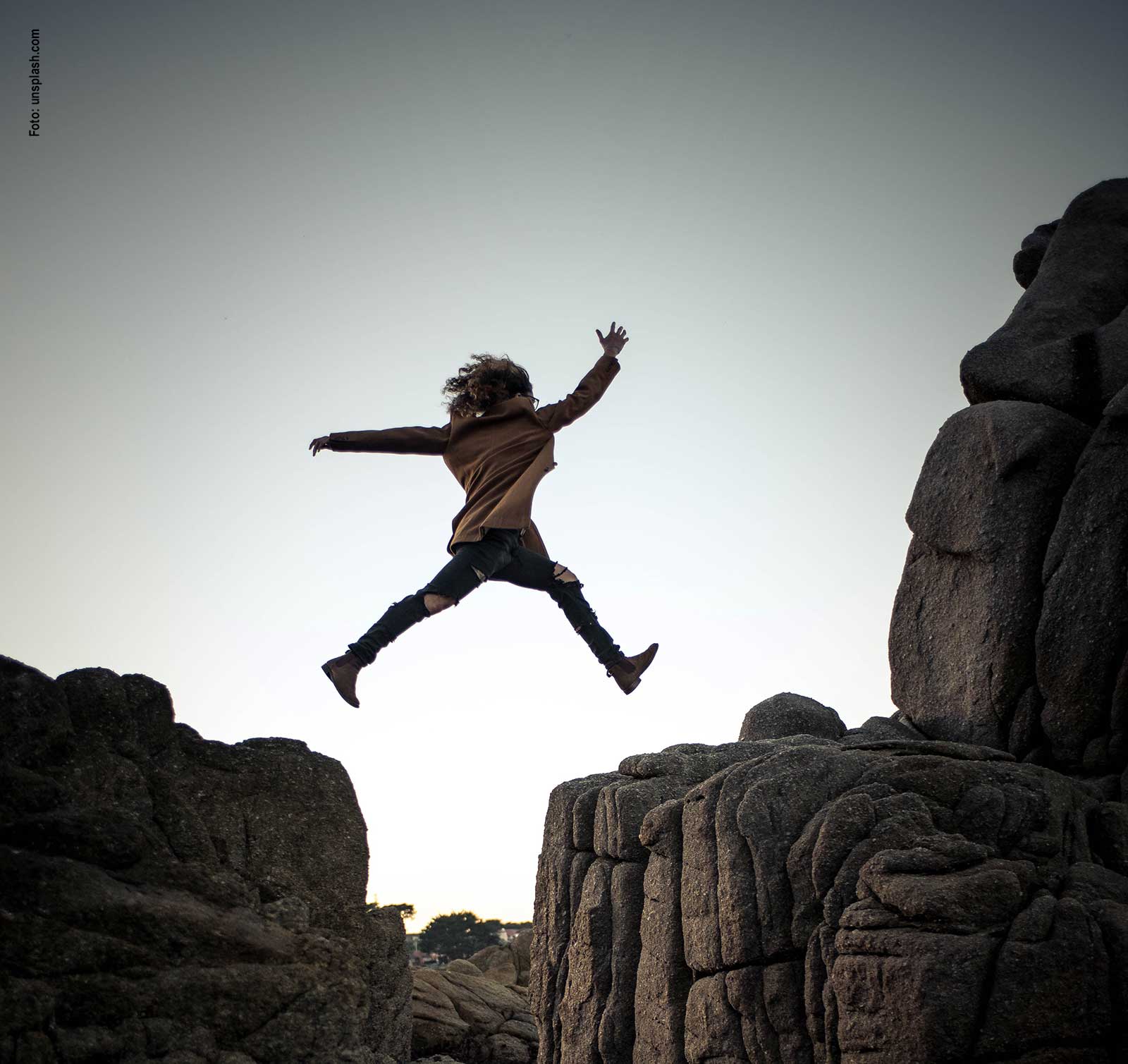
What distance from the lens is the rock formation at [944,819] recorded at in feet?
30.6

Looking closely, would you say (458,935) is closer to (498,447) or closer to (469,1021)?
(469,1021)

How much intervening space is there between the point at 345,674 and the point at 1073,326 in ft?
37.8

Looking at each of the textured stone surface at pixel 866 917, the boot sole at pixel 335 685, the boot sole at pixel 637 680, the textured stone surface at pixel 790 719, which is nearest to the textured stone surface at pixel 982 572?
the textured stone surface at pixel 790 719

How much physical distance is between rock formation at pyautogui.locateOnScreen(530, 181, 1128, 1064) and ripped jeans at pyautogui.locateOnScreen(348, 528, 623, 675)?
2257 millimetres

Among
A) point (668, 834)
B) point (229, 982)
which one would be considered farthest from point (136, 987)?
point (668, 834)

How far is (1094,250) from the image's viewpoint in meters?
17.5

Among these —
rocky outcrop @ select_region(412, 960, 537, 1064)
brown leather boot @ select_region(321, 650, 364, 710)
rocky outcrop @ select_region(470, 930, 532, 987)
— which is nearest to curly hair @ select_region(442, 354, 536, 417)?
brown leather boot @ select_region(321, 650, 364, 710)

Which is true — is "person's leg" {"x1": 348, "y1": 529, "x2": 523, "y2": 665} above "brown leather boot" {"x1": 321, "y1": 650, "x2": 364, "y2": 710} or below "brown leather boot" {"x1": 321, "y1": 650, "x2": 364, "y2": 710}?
above

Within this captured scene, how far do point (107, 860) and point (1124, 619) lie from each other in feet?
35.5

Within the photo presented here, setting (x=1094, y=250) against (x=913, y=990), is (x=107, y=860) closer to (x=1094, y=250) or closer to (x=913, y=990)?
(x=913, y=990)

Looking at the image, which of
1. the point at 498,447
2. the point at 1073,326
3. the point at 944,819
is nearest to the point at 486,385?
the point at 498,447

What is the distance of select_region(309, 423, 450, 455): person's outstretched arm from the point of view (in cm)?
1069

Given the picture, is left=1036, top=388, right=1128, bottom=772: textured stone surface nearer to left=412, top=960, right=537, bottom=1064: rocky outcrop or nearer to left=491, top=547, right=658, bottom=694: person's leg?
left=491, top=547, right=658, bottom=694: person's leg

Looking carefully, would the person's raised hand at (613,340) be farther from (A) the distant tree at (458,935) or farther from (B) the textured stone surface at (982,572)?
(A) the distant tree at (458,935)
